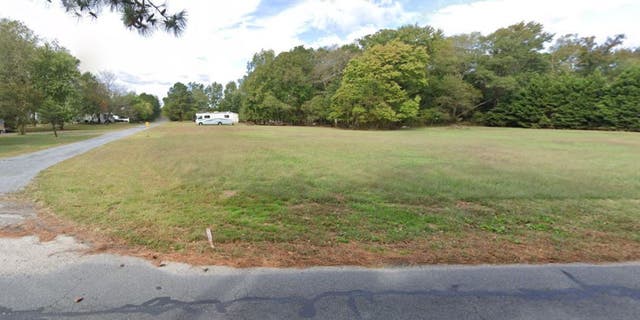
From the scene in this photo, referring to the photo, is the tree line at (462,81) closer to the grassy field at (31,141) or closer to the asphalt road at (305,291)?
the grassy field at (31,141)

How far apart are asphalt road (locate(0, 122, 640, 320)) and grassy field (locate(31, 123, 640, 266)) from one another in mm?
285

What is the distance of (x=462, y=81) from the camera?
113 feet

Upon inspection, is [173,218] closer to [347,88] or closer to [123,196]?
[123,196]

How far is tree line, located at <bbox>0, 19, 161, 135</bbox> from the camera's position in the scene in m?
19.6

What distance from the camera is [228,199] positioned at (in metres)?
5.06

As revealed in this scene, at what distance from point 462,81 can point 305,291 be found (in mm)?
38630

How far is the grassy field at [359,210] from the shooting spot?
10.3 ft

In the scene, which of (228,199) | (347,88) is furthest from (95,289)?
(347,88)

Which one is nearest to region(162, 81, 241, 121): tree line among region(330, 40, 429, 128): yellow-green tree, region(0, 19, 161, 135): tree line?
region(0, 19, 161, 135): tree line

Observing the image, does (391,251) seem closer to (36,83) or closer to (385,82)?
(385,82)

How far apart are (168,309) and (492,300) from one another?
2585 millimetres

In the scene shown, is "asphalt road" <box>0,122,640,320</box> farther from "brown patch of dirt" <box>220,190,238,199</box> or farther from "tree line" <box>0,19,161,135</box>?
"tree line" <box>0,19,161,135</box>

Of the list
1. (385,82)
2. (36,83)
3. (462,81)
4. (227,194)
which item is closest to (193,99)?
(36,83)

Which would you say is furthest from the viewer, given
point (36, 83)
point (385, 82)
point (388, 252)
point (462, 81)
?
point (462, 81)
